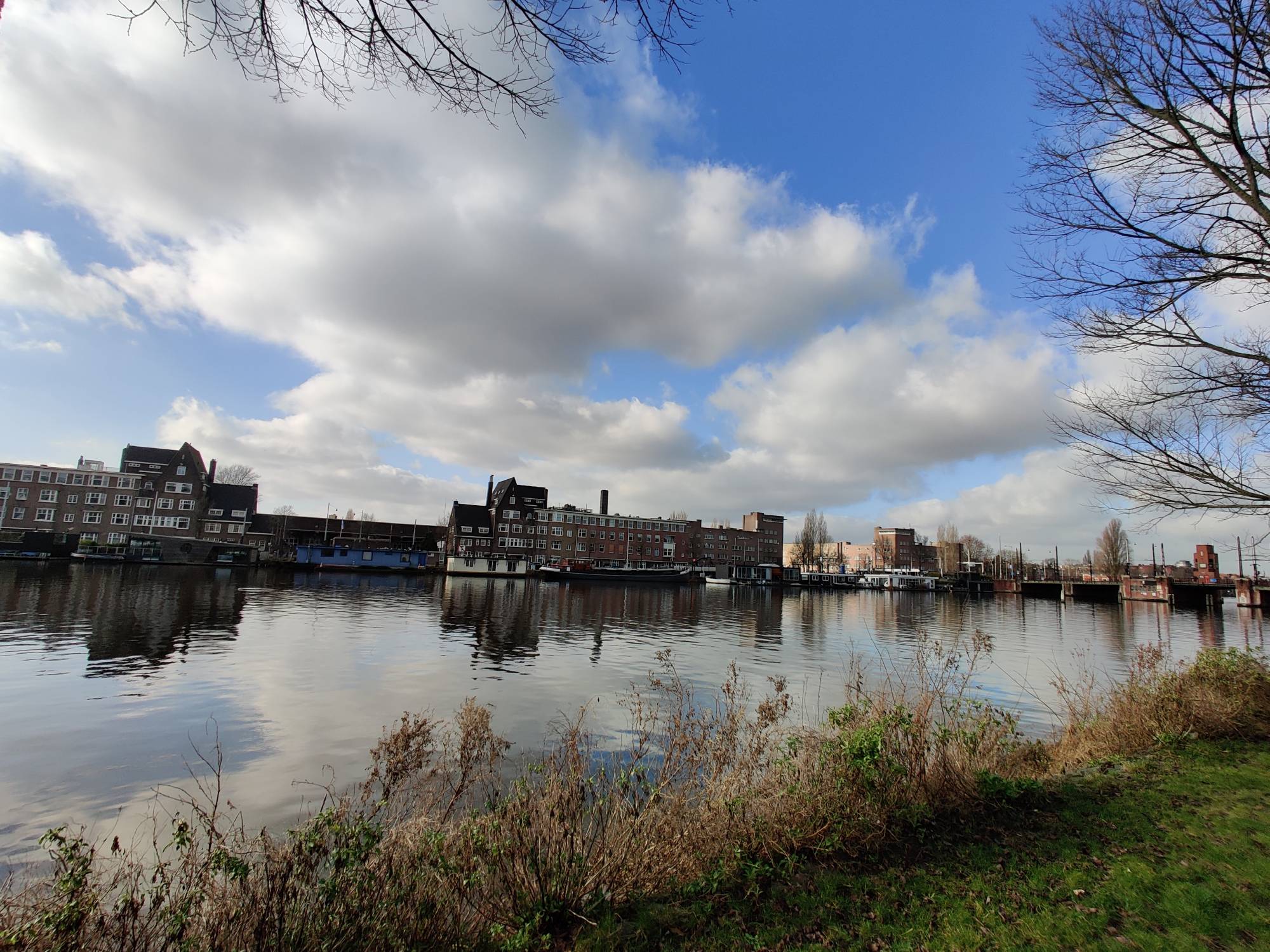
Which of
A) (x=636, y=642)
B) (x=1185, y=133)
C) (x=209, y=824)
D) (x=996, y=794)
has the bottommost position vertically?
(x=636, y=642)

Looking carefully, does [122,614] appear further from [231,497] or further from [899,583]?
[899,583]

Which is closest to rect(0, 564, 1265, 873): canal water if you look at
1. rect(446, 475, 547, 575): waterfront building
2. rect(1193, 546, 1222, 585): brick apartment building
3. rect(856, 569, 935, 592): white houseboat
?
rect(446, 475, 547, 575): waterfront building

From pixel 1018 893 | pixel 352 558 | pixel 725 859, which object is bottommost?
pixel 352 558

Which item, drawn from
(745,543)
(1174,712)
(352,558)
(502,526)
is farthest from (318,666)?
(745,543)

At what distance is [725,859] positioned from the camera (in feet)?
17.9

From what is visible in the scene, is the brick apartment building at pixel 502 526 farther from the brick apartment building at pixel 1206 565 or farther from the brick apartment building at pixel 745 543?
the brick apartment building at pixel 1206 565

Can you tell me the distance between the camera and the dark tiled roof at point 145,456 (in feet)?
305

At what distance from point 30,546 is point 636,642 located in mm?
93395

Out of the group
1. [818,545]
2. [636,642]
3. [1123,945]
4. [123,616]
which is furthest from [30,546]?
[818,545]

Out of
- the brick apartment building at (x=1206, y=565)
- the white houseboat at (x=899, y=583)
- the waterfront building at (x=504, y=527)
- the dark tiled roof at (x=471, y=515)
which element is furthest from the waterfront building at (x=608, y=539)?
the brick apartment building at (x=1206, y=565)

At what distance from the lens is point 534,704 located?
1557cm

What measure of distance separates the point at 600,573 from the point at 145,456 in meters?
75.0

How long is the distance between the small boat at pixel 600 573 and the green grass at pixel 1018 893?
3575 inches

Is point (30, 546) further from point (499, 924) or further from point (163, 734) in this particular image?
point (499, 924)
